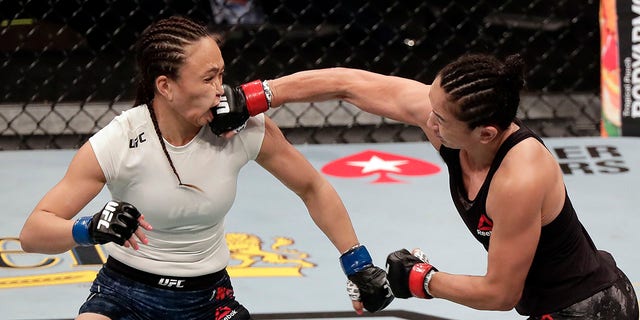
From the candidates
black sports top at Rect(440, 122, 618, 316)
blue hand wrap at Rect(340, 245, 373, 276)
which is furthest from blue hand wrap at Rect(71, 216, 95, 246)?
black sports top at Rect(440, 122, 618, 316)

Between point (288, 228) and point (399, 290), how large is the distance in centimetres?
150

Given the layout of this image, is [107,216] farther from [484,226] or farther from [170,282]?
[484,226]

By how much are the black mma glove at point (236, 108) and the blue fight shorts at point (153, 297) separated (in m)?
0.36

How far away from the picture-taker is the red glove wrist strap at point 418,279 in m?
2.17

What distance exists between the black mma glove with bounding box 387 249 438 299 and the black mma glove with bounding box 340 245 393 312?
14 centimetres

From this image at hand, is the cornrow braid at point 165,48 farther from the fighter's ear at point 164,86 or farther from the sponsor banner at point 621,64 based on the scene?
the sponsor banner at point 621,64

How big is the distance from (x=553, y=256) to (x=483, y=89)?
0.37 metres

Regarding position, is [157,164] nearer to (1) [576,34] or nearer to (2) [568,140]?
(2) [568,140]

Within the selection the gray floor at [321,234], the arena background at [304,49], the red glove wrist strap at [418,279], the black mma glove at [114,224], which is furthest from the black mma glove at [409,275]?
the arena background at [304,49]

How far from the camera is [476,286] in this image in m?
2.10

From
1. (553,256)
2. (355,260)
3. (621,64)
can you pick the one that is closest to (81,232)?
(355,260)

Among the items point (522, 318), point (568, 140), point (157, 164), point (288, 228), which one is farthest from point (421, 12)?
point (157, 164)

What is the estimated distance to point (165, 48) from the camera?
2.20m

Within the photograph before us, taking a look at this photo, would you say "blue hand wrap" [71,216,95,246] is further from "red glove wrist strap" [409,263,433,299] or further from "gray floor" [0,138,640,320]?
"gray floor" [0,138,640,320]
